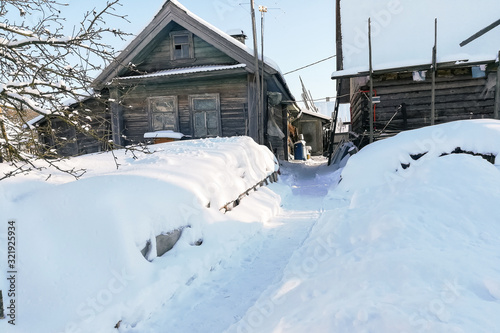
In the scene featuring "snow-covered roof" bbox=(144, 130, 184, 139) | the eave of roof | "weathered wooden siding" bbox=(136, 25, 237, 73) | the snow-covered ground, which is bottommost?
the snow-covered ground

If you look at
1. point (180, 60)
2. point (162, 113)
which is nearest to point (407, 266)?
point (162, 113)

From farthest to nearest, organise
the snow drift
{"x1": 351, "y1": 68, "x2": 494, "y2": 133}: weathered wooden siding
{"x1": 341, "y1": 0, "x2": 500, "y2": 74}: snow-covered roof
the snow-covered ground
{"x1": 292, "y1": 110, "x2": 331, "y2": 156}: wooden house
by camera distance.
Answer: {"x1": 292, "y1": 110, "x2": 331, "y2": 156}: wooden house, {"x1": 341, "y1": 0, "x2": 500, "y2": 74}: snow-covered roof, {"x1": 351, "y1": 68, "x2": 494, "y2": 133}: weathered wooden siding, the snow-covered ground, the snow drift

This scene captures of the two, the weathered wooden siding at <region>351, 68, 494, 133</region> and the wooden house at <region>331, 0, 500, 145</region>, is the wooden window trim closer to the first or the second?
the wooden house at <region>331, 0, 500, 145</region>

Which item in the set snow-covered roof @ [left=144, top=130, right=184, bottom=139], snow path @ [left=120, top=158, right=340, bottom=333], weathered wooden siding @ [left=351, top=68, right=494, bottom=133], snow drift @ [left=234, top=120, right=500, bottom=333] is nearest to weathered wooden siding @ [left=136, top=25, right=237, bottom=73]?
snow-covered roof @ [left=144, top=130, right=184, bottom=139]

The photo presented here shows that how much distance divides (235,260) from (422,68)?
8741mm

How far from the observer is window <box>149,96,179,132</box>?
35.7ft

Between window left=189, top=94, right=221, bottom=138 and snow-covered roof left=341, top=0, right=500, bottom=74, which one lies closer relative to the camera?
snow-covered roof left=341, top=0, right=500, bottom=74

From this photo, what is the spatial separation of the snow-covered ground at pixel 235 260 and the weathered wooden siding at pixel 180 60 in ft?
24.1

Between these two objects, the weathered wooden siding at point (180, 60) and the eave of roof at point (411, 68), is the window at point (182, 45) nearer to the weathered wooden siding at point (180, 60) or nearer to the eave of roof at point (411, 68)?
the weathered wooden siding at point (180, 60)

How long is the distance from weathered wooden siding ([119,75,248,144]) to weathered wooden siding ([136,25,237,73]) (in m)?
0.66

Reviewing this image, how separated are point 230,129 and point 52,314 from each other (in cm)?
889

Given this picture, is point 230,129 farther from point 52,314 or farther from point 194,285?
point 52,314

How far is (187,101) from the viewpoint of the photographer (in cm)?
1071

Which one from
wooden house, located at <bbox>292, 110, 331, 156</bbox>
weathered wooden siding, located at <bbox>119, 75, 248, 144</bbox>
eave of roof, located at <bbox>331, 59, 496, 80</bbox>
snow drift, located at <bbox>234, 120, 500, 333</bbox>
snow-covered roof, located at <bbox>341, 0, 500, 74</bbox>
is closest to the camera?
snow drift, located at <bbox>234, 120, 500, 333</bbox>
